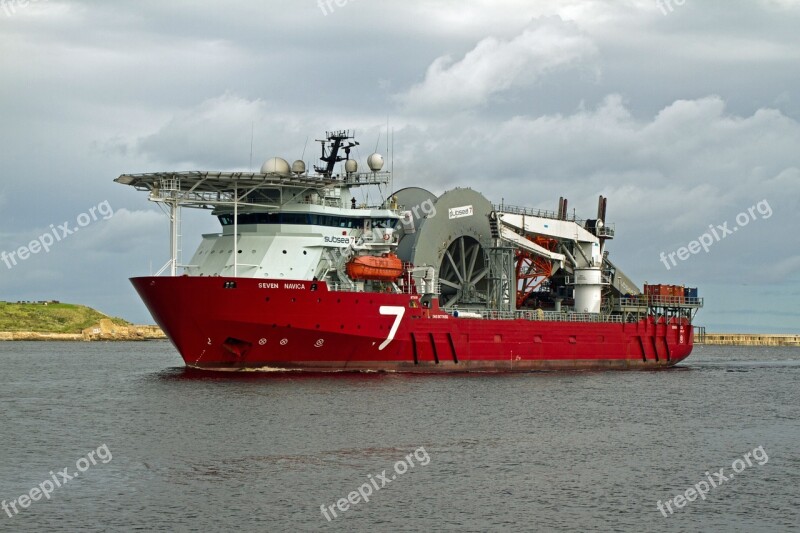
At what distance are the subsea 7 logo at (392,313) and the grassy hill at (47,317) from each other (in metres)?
86.5

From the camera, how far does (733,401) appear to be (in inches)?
1793

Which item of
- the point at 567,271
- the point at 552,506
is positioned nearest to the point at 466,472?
the point at 552,506

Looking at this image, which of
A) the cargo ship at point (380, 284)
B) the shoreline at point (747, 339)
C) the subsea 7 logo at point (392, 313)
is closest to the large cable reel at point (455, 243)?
the cargo ship at point (380, 284)

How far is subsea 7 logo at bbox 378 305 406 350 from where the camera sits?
4769 cm

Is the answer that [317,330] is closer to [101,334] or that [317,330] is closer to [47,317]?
[101,334]

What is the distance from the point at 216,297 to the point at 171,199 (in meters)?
5.73

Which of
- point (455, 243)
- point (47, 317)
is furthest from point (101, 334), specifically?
point (455, 243)

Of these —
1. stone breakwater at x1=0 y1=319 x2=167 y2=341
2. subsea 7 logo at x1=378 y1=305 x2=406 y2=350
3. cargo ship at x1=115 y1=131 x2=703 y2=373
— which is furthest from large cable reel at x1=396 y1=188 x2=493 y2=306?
stone breakwater at x1=0 y1=319 x2=167 y2=341

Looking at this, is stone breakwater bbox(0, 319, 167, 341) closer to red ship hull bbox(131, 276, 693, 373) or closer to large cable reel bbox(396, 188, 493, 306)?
large cable reel bbox(396, 188, 493, 306)

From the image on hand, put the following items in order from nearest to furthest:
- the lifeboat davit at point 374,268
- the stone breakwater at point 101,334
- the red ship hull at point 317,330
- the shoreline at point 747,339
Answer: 1. the red ship hull at point 317,330
2. the lifeboat davit at point 374,268
3. the stone breakwater at point 101,334
4. the shoreline at point 747,339

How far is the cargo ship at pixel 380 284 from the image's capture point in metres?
44.4

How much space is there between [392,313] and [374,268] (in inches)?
92.9

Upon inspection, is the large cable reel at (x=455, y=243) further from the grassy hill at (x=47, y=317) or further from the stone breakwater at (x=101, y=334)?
the grassy hill at (x=47, y=317)

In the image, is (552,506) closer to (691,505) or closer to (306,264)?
(691,505)
